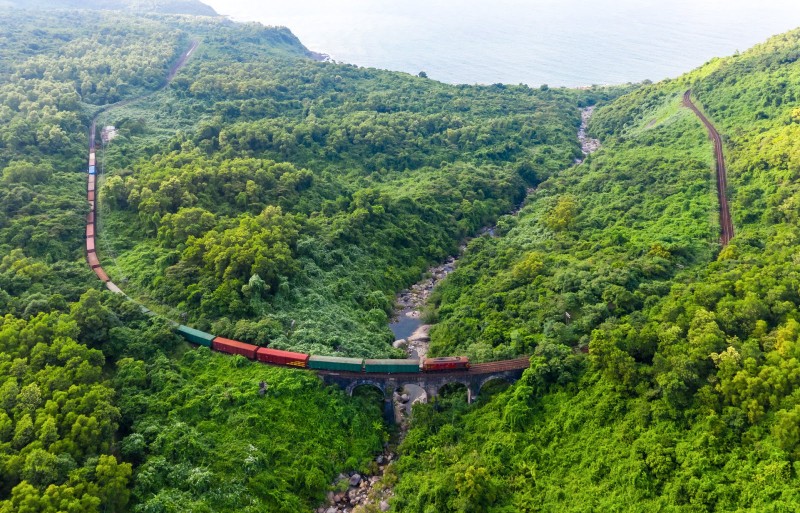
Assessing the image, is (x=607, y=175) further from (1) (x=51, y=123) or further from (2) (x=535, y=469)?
(1) (x=51, y=123)

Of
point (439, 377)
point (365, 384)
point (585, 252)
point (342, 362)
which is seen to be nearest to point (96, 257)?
point (342, 362)

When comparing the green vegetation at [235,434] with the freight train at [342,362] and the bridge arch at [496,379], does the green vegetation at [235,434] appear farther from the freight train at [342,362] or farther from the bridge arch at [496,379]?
the bridge arch at [496,379]

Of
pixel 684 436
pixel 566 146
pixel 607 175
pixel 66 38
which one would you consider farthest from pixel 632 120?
pixel 66 38

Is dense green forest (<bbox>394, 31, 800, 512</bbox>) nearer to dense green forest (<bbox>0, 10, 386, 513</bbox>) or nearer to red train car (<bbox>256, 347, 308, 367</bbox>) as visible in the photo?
dense green forest (<bbox>0, 10, 386, 513</bbox>)

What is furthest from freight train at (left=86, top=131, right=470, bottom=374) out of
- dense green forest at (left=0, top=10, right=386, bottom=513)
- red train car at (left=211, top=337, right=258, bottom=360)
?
dense green forest at (left=0, top=10, right=386, bottom=513)

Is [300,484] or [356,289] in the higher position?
[356,289]

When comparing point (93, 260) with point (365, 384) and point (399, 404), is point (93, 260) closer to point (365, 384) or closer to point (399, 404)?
point (365, 384)
